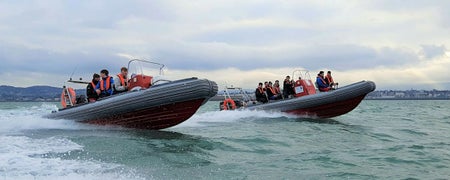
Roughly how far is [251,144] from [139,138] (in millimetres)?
1760

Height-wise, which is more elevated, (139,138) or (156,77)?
(156,77)

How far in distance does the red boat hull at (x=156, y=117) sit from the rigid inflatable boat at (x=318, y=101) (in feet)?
16.2

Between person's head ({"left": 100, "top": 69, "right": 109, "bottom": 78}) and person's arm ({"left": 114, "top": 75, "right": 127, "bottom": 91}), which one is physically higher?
person's head ({"left": 100, "top": 69, "right": 109, "bottom": 78})

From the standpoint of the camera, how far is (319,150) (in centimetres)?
645

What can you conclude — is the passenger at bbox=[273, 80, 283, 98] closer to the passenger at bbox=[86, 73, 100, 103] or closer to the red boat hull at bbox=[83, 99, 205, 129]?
the red boat hull at bbox=[83, 99, 205, 129]

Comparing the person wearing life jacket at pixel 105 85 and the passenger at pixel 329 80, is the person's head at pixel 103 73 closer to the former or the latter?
the person wearing life jacket at pixel 105 85

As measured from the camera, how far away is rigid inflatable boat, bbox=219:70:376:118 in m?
12.1

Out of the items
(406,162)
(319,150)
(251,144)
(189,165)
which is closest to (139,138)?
(251,144)

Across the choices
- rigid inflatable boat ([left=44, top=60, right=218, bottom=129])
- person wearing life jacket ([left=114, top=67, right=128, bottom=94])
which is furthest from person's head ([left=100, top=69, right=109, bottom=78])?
rigid inflatable boat ([left=44, top=60, right=218, bottom=129])

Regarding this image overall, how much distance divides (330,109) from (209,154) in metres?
7.35

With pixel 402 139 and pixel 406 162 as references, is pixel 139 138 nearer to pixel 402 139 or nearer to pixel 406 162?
pixel 406 162

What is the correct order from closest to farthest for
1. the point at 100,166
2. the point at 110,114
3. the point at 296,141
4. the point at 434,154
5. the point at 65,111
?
the point at 100,166
the point at 434,154
the point at 296,141
the point at 110,114
the point at 65,111

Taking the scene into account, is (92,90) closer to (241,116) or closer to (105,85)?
(105,85)

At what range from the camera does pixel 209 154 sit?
5.84m
